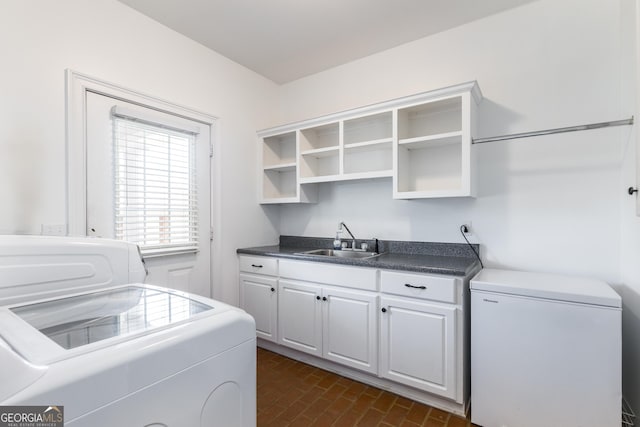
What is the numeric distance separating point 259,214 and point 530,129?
8.25 feet

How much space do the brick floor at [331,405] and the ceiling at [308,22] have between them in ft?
9.22

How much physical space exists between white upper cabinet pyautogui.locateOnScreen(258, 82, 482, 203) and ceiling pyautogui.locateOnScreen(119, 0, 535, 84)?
2.12 feet

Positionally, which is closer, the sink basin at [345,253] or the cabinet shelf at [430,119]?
the cabinet shelf at [430,119]

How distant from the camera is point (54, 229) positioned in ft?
5.95

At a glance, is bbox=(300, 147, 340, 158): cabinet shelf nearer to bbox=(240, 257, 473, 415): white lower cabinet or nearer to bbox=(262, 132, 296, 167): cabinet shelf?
bbox=(262, 132, 296, 167): cabinet shelf

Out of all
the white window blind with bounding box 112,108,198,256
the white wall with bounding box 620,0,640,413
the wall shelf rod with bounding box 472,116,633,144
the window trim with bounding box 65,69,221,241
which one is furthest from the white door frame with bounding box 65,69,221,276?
the white wall with bounding box 620,0,640,413

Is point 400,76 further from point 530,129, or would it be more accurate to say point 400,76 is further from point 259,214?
point 259,214

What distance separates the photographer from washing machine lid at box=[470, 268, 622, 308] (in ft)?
5.06

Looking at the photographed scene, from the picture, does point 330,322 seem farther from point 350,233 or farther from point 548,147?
point 548,147

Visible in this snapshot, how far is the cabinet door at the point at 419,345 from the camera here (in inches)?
74.5

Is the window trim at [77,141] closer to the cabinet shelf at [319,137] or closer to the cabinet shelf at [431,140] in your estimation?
the cabinet shelf at [319,137]

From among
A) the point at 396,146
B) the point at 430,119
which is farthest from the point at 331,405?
the point at 430,119

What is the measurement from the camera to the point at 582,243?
201 cm

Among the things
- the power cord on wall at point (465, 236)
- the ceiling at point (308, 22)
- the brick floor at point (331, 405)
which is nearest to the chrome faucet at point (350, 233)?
the power cord on wall at point (465, 236)
